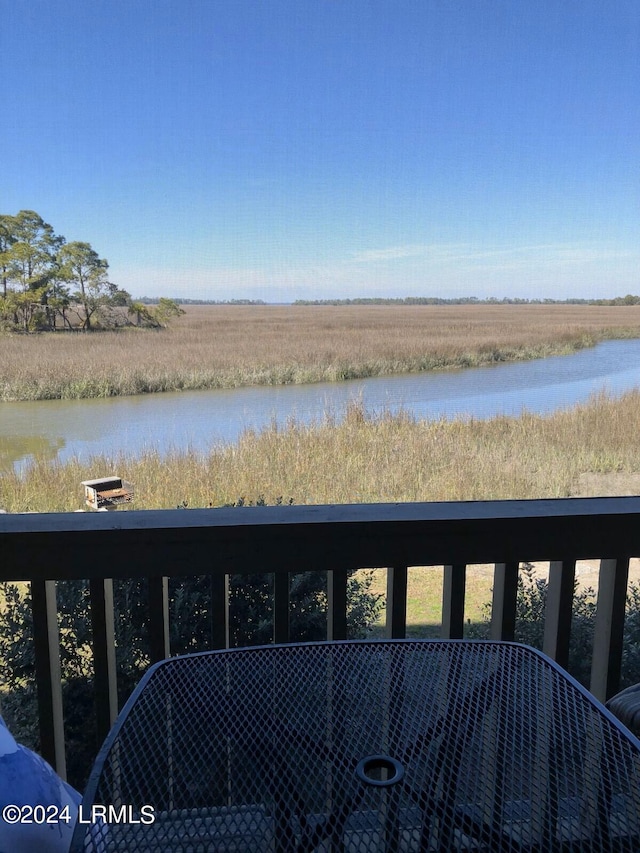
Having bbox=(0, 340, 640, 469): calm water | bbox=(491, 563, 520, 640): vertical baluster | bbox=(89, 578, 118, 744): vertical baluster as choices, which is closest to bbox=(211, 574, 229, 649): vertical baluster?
bbox=(89, 578, 118, 744): vertical baluster

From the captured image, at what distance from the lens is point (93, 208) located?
232 centimetres

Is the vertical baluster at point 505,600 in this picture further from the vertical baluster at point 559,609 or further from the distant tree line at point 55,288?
the distant tree line at point 55,288

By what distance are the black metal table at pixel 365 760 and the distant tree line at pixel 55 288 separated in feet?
6.01

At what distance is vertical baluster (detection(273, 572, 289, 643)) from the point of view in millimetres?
1044

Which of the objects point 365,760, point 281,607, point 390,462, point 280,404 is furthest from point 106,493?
point 365,760

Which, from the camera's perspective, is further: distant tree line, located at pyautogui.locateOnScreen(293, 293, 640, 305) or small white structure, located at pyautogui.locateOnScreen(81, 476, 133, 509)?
distant tree line, located at pyautogui.locateOnScreen(293, 293, 640, 305)

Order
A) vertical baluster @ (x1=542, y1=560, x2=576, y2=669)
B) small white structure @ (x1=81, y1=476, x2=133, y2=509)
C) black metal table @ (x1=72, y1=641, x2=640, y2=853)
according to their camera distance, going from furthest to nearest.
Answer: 1. small white structure @ (x1=81, y1=476, x2=133, y2=509)
2. vertical baluster @ (x1=542, y1=560, x2=576, y2=669)
3. black metal table @ (x1=72, y1=641, x2=640, y2=853)

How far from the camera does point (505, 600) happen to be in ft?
3.58

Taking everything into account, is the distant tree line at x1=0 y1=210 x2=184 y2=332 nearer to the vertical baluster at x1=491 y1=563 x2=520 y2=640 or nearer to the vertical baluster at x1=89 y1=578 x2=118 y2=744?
the vertical baluster at x1=89 y1=578 x2=118 y2=744

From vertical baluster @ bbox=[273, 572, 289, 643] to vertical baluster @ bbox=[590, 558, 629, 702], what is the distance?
1.78 feet

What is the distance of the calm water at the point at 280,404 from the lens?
2.29 meters

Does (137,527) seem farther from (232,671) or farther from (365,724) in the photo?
(365,724)

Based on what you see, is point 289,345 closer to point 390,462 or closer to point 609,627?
point 390,462

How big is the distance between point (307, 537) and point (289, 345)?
157 cm
